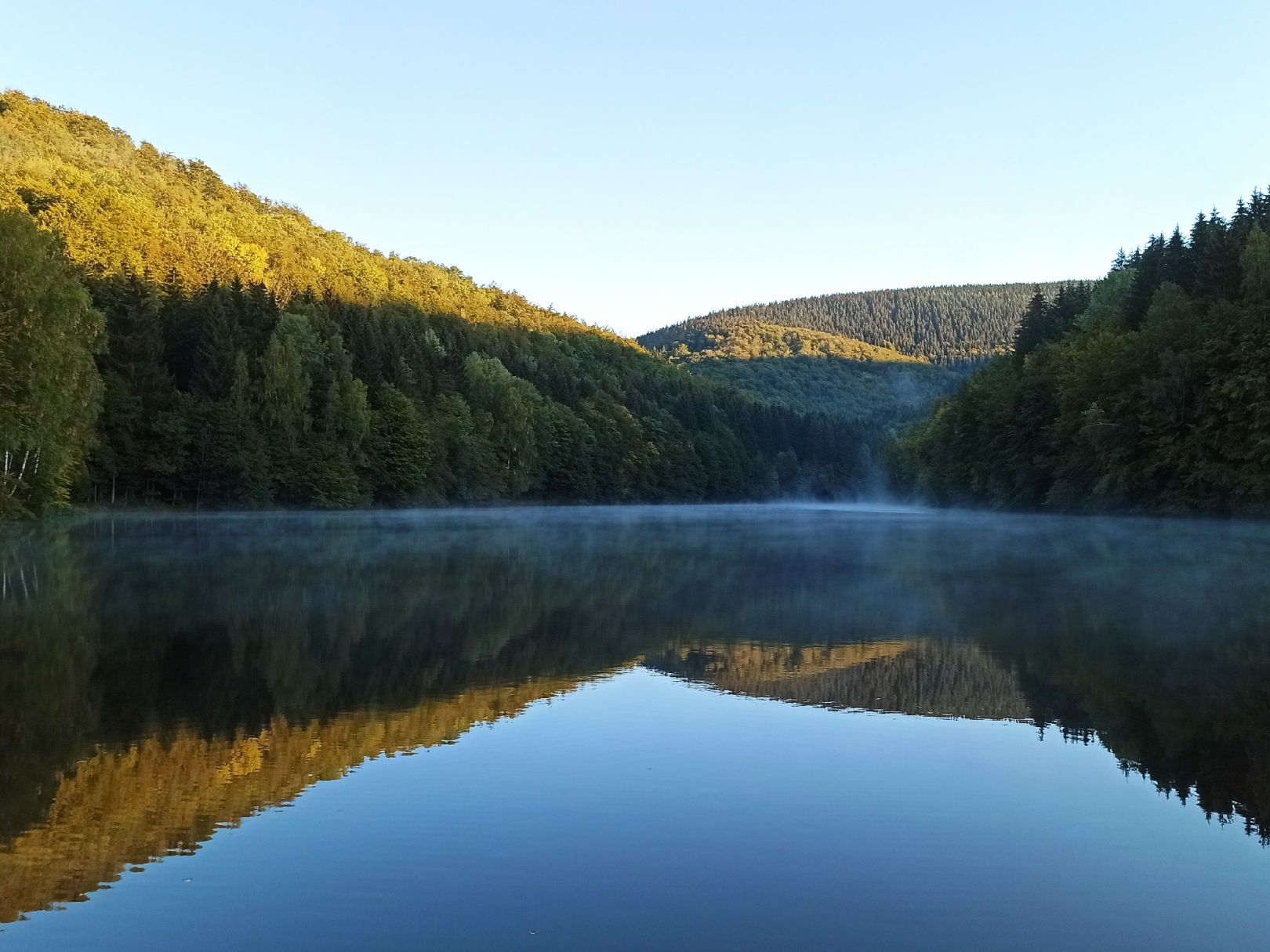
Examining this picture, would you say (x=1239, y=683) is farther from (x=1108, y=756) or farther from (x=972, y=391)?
(x=972, y=391)

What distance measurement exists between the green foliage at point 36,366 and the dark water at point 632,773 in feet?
83.0

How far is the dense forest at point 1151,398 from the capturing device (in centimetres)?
6178

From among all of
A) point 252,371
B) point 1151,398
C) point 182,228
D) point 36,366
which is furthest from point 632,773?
point 182,228

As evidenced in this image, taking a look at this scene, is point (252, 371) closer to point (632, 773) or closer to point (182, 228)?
point (182, 228)

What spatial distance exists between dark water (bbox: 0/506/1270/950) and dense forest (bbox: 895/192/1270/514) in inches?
1642

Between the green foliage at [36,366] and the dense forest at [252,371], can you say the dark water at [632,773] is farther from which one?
the dense forest at [252,371]

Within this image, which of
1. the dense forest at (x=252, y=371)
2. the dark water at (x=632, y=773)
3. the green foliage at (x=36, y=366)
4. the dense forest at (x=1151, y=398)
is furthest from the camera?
the dense forest at (x=1151, y=398)

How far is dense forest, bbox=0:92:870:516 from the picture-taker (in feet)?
175

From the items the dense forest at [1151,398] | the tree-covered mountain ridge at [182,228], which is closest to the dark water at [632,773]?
the dense forest at [1151,398]

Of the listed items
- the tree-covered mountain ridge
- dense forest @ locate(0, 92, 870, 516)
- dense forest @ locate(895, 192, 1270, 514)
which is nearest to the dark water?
dense forest @ locate(0, 92, 870, 516)

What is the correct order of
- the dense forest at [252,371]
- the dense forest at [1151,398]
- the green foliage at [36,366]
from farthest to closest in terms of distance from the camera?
the dense forest at [1151,398]
the dense forest at [252,371]
the green foliage at [36,366]

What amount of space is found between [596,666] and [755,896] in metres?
9.20

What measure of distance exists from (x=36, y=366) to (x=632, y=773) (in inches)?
1745

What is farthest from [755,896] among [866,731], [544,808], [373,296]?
[373,296]
